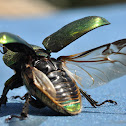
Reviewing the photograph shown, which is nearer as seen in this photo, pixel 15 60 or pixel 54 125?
pixel 54 125

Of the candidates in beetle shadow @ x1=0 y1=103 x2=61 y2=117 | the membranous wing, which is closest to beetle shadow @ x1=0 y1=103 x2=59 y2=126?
beetle shadow @ x1=0 y1=103 x2=61 y2=117

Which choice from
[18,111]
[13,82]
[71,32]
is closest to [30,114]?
[18,111]

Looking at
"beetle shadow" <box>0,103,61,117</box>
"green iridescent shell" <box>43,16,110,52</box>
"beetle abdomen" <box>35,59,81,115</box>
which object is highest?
"green iridescent shell" <box>43,16,110,52</box>

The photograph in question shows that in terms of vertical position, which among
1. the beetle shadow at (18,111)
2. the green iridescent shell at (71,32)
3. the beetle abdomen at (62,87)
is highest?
the green iridescent shell at (71,32)

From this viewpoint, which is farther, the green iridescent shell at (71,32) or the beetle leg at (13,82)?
the beetle leg at (13,82)

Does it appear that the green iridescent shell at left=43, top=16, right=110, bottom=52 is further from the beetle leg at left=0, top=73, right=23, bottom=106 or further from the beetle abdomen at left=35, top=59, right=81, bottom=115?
the beetle leg at left=0, top=73, right=23, bottom=106

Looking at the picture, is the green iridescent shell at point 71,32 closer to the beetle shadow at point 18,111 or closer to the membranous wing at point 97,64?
the membranous wing at point 97,64

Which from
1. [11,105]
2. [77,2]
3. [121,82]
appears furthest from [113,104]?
[77,2]

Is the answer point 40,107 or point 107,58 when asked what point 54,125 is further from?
point 107,58

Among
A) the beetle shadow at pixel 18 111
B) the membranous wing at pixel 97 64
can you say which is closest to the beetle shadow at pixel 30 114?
the beetle shadow at pixel 18 111
